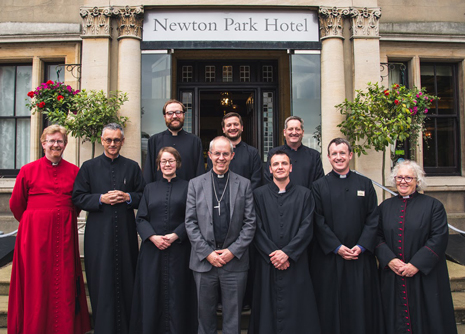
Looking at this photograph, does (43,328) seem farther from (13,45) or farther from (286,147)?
(13,45)

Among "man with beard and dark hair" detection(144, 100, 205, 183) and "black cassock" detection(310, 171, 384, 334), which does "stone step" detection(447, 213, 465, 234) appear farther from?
"man with beard and dark hair" detection(144, 100, 205, 183)

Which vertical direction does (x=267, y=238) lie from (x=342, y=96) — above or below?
below

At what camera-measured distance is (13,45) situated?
7891 mm

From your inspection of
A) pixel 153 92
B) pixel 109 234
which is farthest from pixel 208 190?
pixel 153 92

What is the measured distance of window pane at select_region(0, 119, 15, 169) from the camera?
814 cm

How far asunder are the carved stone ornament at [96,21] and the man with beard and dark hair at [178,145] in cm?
330

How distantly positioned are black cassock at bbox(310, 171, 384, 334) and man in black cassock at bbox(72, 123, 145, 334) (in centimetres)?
205

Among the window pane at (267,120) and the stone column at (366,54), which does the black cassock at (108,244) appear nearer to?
the stone column at (366,54)

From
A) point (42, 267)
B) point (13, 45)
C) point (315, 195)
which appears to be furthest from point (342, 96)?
point (13, 45)

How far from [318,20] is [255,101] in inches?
92.5

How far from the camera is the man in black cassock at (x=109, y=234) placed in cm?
374

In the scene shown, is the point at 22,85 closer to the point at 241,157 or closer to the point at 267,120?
the point at 267,120

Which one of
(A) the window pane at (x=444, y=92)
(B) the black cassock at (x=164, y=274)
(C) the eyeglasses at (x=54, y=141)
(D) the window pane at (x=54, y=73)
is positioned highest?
(D) the window pane at (x=54, y=73)

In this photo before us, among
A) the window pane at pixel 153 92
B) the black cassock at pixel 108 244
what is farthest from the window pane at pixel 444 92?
the black cassock at pixel 108 244
